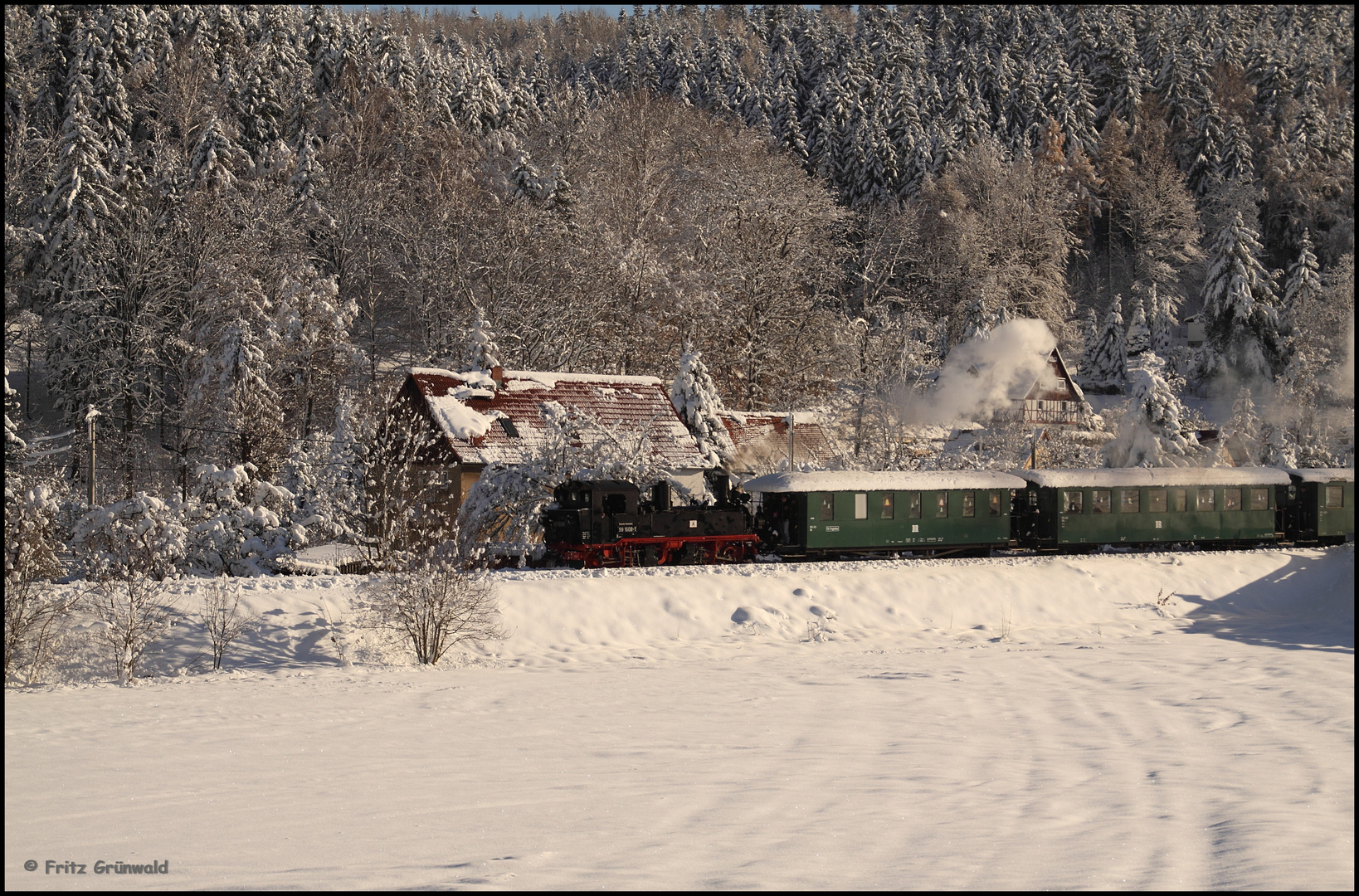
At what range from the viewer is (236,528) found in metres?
25.8

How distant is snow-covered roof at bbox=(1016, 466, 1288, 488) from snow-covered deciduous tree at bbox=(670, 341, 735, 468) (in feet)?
35.5

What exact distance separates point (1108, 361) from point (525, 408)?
4568 centimetres

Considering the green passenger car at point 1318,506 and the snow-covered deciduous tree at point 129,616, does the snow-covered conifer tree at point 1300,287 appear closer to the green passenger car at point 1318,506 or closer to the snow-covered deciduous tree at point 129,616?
the green passenger car at point 1318,506

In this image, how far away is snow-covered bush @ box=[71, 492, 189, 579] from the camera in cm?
2364

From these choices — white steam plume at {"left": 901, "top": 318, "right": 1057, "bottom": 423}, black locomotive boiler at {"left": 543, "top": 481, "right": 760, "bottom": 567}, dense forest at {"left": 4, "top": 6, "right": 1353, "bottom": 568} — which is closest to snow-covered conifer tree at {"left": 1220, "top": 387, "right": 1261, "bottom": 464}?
dense forest at {"left": 4, "top": 6, "right": 1353, "bottom": 568}

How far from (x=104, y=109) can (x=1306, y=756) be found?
54.5 meters

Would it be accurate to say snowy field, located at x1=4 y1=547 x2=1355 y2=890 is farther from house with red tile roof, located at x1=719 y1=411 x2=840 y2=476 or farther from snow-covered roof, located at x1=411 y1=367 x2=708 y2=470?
house with red tile roof, located at x1=719 y1=411 x2=840 y2=476

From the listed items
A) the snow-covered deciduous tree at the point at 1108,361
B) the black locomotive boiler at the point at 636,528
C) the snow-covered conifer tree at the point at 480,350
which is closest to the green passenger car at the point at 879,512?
the black locomotive boiler at the point at 636,528

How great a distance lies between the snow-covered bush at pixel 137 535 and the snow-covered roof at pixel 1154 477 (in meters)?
22.0

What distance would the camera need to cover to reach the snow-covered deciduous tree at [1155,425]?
3850 centimetres

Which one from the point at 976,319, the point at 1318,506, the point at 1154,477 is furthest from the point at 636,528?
the point at 976,319

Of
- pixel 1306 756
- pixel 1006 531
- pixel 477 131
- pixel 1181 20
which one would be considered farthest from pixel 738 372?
pixel 1181 20

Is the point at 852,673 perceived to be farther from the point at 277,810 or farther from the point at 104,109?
the point at 104,109

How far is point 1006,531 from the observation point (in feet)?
101
